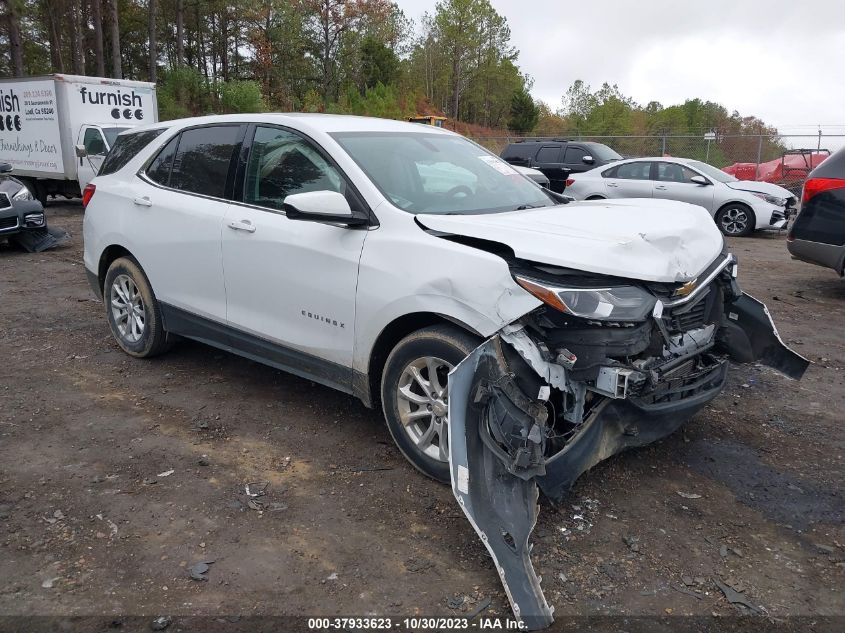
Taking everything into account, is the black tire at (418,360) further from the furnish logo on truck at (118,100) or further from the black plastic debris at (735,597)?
the furnish logo on truck at (118,100)

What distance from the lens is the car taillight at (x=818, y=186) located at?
7.04m

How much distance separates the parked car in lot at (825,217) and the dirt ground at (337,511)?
257cm

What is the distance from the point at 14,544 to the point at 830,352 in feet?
19.4

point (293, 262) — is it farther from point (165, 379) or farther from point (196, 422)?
point (165, 379)

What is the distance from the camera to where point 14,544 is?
301cm

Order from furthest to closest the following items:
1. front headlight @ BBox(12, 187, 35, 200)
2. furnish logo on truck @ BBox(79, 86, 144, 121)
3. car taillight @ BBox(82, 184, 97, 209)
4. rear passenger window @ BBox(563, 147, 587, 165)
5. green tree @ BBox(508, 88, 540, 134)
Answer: green tree @ BBox(508, 88, 540, 134) < rear passenger window @ BBox(563, 147, 587, 165) < furnish logo on truck @ BBox(79, 86, 144, 121) < front headlight @ BBox(12, 187, 35, 200) < car taillight @ BBox(82, 184, 97, 209)

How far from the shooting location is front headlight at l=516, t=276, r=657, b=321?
115 inches

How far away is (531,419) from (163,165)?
11.4 ft

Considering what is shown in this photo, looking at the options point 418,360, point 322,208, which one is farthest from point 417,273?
point 322,208

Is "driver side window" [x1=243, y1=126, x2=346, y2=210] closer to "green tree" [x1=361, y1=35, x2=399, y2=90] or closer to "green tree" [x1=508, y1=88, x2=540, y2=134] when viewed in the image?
"green tree" [x1=361, y1=35, x2=399, y2=90]

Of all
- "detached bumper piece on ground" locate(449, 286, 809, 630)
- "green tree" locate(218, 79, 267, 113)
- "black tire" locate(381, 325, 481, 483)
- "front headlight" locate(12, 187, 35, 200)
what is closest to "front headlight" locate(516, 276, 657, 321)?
"detached bumper piece on ground" locate(449, 286, 809, 630)

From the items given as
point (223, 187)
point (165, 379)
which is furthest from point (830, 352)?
point (165, 379)

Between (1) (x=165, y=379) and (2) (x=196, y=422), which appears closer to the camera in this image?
(2) (x=196, y=422)

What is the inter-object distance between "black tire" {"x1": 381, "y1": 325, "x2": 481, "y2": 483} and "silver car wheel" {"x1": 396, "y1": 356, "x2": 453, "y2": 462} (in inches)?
0.4
